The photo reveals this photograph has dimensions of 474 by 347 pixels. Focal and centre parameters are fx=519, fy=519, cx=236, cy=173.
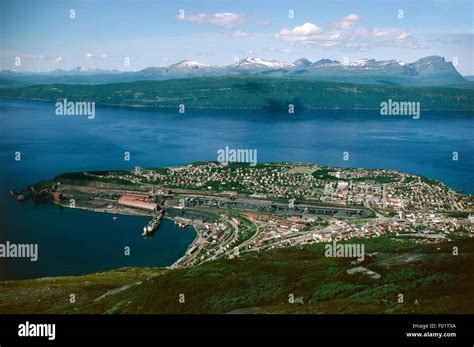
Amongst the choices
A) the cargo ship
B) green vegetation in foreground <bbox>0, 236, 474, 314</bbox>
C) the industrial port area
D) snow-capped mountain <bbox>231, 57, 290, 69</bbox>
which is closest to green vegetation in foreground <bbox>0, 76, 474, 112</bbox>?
snow-capped mountain <bbox>231, 57, 290, 69</bbox>

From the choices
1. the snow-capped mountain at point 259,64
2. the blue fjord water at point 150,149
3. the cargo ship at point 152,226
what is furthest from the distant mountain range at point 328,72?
the cargo ship at point 152,226

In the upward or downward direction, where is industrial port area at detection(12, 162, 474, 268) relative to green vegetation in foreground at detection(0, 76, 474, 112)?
downward

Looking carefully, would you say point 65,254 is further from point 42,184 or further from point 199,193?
point 42,184

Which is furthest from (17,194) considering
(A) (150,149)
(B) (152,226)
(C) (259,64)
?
(C) (259,64)

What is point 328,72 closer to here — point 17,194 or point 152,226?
point 17,194

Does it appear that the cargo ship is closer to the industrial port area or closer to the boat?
the industrial port area

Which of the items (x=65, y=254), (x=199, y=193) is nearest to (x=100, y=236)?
(x=65, y=254)

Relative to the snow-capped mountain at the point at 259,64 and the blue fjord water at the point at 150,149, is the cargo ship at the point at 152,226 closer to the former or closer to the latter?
the blue fjord water at the point at 150,149
